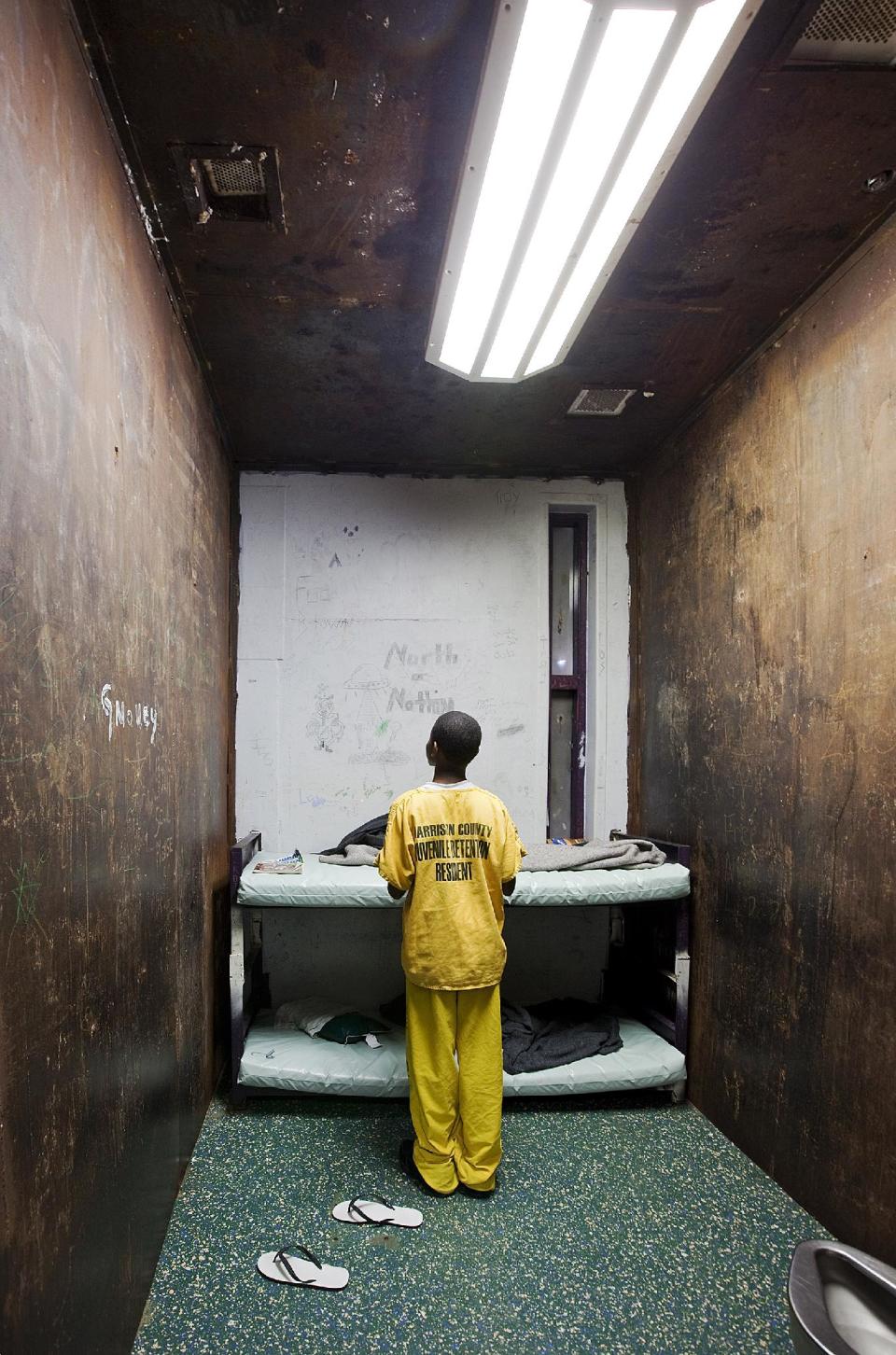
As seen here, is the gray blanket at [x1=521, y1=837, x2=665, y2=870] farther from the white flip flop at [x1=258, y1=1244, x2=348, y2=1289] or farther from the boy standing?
the white flip flop at [x1=258, y1=1244, x2=348, y2=1289]

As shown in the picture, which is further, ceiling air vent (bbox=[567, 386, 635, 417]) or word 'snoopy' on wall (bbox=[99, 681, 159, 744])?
ceiling air vent (bbox=[567, 386, 635, 417])

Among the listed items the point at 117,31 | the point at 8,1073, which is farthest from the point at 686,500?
the point at 8,1073

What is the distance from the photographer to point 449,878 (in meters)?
2.20

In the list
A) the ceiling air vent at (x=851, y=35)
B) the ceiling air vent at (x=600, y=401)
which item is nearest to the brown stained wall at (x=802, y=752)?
the ceiling air vent at (x=600, y=401)

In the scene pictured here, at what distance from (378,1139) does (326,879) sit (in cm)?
88

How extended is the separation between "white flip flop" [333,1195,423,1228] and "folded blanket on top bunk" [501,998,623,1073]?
678 mm

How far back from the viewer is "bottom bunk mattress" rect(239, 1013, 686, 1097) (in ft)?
8.29

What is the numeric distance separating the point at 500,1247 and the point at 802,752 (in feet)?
5.32

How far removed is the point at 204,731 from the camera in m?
2.61

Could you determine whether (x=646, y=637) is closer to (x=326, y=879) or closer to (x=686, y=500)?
(x=686, y=500)

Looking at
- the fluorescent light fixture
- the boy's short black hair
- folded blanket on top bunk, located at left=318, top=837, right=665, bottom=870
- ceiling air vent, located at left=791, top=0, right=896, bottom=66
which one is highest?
ceiling air vent, located at left=791, top=0, right=896, bottom=66

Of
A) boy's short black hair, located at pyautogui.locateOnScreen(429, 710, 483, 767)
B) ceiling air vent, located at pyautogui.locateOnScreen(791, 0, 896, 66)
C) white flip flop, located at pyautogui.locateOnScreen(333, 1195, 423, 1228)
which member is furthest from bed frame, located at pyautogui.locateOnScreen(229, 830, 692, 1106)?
ceiling air vent, located at pyautogui.locateOnScreen(791, 0, 896, 66)

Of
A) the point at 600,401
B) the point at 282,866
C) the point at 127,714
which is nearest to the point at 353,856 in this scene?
the point at 282,866

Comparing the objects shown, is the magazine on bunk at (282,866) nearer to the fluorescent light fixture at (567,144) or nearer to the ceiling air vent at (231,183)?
the fluorescent light fixture at (567,144)
